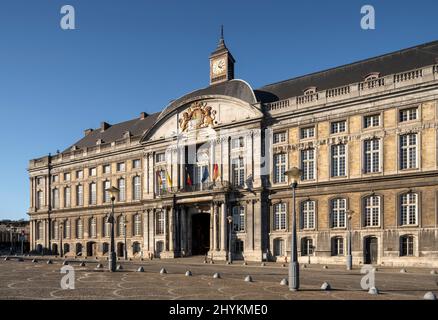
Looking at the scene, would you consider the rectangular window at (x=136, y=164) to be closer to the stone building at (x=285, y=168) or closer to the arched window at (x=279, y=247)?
the stone building at (x=285, y=168)

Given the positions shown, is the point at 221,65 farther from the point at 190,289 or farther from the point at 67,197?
the point at 190,289

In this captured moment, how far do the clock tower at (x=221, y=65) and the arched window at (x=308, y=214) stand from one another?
21.2m

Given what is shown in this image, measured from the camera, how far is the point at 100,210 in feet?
225

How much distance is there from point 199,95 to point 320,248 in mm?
23684

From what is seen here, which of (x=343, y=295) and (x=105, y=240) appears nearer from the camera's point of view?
(x=343, y=295)

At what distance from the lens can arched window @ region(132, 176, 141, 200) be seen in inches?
2512

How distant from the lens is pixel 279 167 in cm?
4844

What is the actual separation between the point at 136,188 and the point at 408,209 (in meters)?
36.7

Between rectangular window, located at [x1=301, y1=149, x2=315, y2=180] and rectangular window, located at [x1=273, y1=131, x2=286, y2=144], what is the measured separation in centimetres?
272

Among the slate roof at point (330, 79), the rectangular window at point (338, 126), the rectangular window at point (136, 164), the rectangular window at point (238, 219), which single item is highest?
the slate roof at point (330, 79)

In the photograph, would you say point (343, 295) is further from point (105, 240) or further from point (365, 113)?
point (105, 240)

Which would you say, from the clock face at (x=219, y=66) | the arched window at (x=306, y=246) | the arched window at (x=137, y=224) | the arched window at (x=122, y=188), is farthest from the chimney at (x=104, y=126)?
the arched window at (x=306, y=246)

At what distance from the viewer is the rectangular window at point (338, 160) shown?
145ft
